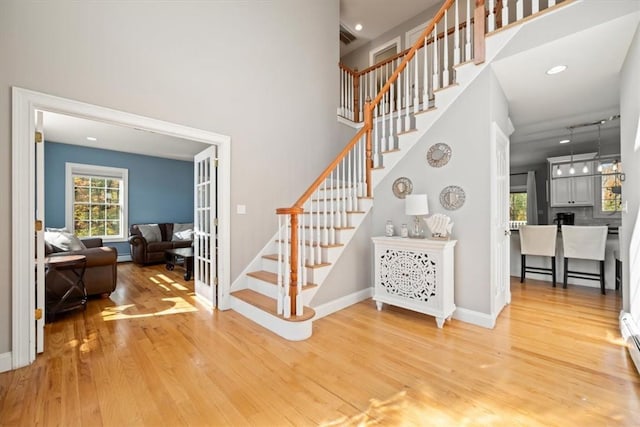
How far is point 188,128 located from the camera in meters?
2.90

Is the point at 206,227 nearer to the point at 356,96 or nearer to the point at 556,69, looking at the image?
the point at 356,96

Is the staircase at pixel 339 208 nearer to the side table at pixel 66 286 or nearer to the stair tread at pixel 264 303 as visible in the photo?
the stair tread at pixel 264 303

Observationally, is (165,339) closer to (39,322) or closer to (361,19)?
(39,322)

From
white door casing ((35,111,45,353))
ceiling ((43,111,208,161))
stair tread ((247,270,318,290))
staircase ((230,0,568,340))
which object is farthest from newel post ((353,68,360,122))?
white door casing ((35,111,45,353))

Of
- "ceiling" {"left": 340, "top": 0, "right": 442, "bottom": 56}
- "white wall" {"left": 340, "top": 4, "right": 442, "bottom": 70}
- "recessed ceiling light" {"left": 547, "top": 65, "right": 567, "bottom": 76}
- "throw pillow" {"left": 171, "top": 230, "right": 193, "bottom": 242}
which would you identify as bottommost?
"throw pillow" {"left": 171, "top": 230, "right": 193, "bottom": 242}

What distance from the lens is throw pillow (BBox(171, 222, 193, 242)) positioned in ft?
21.3

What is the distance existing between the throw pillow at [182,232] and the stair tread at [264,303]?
153 inches

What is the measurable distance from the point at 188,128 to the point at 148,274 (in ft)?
11.5

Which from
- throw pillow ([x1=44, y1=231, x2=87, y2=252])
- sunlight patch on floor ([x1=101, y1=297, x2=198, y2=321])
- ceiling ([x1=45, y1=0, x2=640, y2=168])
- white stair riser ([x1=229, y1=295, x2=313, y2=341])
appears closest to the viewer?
ceiling ([x1=45, y1=0, x2=640, y2=168])

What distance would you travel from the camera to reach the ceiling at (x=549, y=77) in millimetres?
2199

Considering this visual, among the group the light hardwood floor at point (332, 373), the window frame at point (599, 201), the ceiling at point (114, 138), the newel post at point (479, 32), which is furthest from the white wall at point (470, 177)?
the window frame at point (599, 201)

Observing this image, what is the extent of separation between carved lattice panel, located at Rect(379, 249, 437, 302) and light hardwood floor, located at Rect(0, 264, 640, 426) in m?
0.29

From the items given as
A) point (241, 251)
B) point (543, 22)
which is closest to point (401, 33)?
point (543, 22)

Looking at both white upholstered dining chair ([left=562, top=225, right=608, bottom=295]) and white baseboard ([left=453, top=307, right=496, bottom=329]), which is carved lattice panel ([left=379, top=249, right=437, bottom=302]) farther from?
white upholstered dining chair ([left=562, top=225, right=608, bottom=295])
